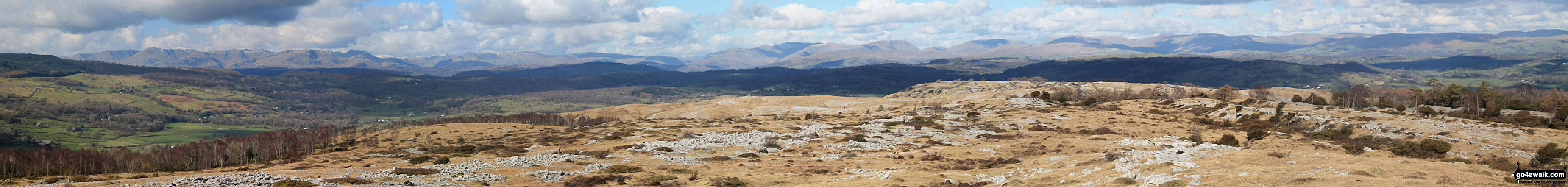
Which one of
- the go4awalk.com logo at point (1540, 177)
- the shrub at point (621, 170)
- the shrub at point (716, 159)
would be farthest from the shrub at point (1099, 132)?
the shrub at point (621, 170)

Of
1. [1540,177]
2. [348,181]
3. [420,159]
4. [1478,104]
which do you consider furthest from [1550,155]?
[420,159]

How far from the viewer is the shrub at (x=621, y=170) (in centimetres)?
4603

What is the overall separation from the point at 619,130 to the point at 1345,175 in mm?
82137

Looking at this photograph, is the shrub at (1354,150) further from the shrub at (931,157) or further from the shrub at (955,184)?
the shrub at (955,184)

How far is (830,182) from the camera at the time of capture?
39.1 meters

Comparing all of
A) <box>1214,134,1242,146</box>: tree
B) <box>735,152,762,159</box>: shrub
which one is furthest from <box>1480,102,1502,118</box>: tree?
<box>735,152,762,159</box>: shrub

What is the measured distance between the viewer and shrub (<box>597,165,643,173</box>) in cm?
4603

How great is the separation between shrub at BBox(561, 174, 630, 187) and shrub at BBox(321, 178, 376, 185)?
1083 cm

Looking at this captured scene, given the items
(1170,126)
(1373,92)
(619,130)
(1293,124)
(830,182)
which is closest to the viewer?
(830,182)

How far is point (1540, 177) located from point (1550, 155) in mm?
22140

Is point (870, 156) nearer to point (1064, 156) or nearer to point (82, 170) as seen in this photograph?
point (1064, 156)

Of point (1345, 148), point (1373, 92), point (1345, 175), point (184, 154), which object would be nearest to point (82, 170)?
point (184, 154)

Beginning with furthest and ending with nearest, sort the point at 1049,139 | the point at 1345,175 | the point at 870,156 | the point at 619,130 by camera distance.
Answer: the point at 619,130
the point at 1049,139
the point at 870,156
the point at 1345,175

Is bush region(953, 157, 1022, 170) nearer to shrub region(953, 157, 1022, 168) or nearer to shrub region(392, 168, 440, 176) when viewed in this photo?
shrub region(953, 157, 1022, 168)
